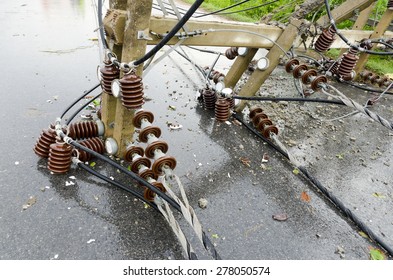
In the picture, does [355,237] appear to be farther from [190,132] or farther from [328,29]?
[328,29]

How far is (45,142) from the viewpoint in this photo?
2.45 m

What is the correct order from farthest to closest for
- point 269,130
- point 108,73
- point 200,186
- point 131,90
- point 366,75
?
point 366,75 → point 269,130 → point 200,186 → point 108,73 → point 131,90

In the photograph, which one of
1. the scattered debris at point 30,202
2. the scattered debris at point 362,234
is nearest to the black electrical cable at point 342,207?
the scattered debris at point 362,234

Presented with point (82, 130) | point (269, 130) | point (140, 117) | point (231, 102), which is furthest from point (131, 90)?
point (231, 102)

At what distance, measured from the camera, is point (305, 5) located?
4102 millimetres

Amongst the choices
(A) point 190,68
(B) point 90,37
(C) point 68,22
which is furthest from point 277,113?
(C) point 68,22

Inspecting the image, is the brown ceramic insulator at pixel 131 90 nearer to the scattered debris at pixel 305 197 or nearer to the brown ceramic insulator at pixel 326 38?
the scattered debris at pixel 305 197

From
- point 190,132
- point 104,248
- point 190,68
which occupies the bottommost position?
point 190,68

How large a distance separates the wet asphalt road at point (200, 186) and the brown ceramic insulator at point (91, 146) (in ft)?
0.50

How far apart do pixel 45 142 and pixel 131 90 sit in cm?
96

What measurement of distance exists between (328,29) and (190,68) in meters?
2.36

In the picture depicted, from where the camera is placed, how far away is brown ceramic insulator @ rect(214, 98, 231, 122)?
3.42 m

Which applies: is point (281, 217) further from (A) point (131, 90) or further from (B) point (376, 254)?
(A) point (131, 90)
